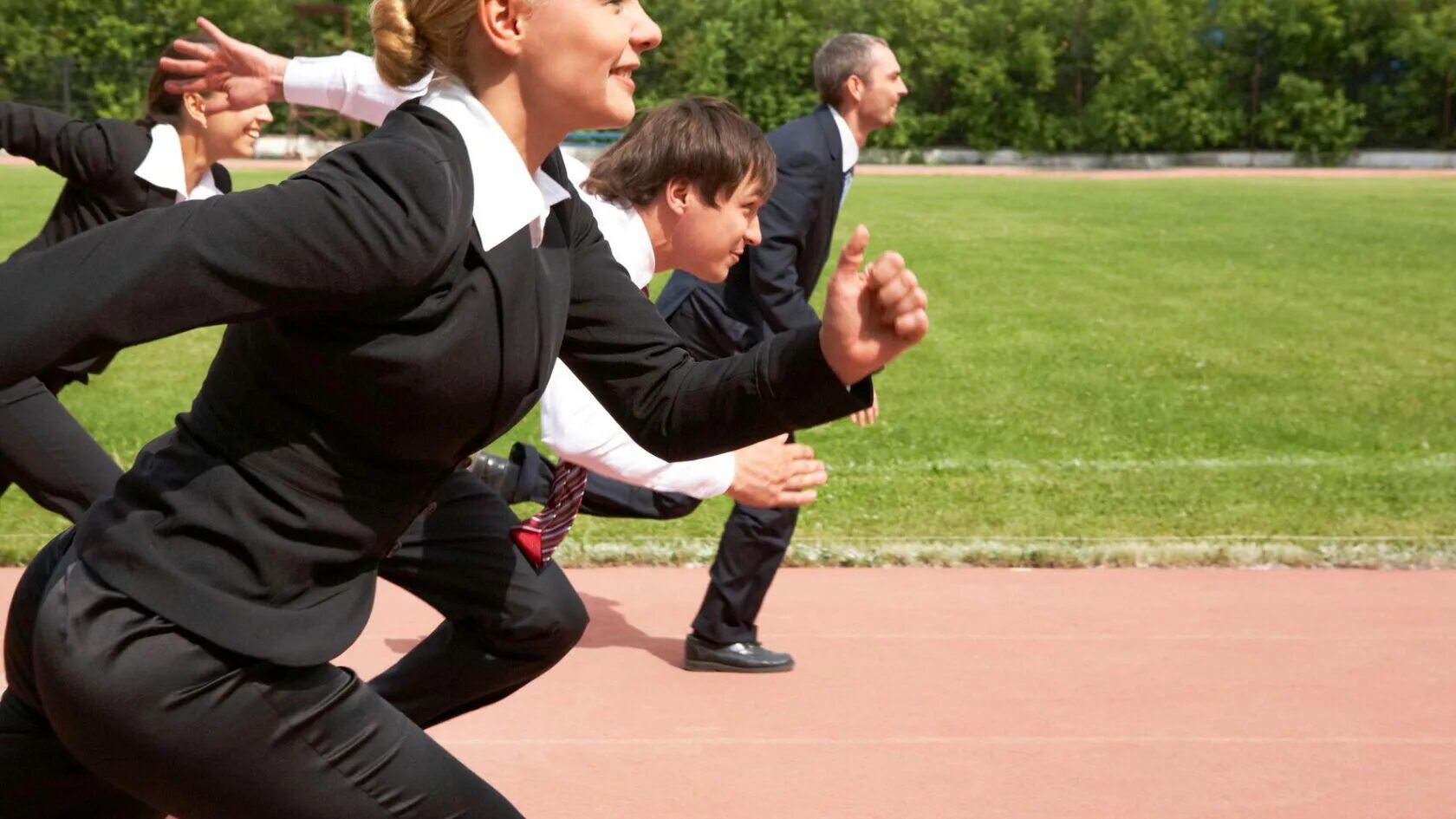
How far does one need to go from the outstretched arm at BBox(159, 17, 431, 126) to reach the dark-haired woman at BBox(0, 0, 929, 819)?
5.11ft

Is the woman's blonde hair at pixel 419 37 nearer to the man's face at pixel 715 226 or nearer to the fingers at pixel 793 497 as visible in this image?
the fingers at pixel 793 497

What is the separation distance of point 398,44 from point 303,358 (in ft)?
1.57

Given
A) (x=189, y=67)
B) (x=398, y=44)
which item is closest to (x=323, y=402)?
(x=398, y=44)

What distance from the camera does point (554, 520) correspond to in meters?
3.89

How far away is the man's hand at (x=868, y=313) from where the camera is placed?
7.43ft

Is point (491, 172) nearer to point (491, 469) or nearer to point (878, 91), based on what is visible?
point (491, 469)

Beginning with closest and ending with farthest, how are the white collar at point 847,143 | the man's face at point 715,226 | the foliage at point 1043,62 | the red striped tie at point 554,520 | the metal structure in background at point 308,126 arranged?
the red striped tie at point 554,520
the man's face at point 715,226
the white collar at point 847,143
the metal structure in background at point 308,126
the foliage at point 1043,62

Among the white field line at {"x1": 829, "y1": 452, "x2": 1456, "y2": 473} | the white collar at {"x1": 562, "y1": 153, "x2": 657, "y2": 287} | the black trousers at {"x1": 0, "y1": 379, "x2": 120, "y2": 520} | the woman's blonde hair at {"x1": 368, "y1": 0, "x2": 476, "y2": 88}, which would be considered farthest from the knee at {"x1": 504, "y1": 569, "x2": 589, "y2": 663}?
the white field line at {"x1": 829, "y1": 452, "x2": 1456, "y2": 473}

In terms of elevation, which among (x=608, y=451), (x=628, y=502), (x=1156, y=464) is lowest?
(x=1156, y=464)

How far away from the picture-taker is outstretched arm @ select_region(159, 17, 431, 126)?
12.6 ft

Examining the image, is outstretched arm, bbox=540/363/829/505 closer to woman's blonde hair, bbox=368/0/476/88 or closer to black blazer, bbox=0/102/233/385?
woman's blonde hair, bbox=368/0/476/88

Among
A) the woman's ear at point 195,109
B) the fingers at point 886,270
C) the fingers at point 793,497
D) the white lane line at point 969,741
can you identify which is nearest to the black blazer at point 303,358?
the fingers at point 886,270

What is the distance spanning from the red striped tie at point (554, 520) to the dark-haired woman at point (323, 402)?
1200 millimetres

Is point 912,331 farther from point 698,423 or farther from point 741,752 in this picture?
point 741,752
